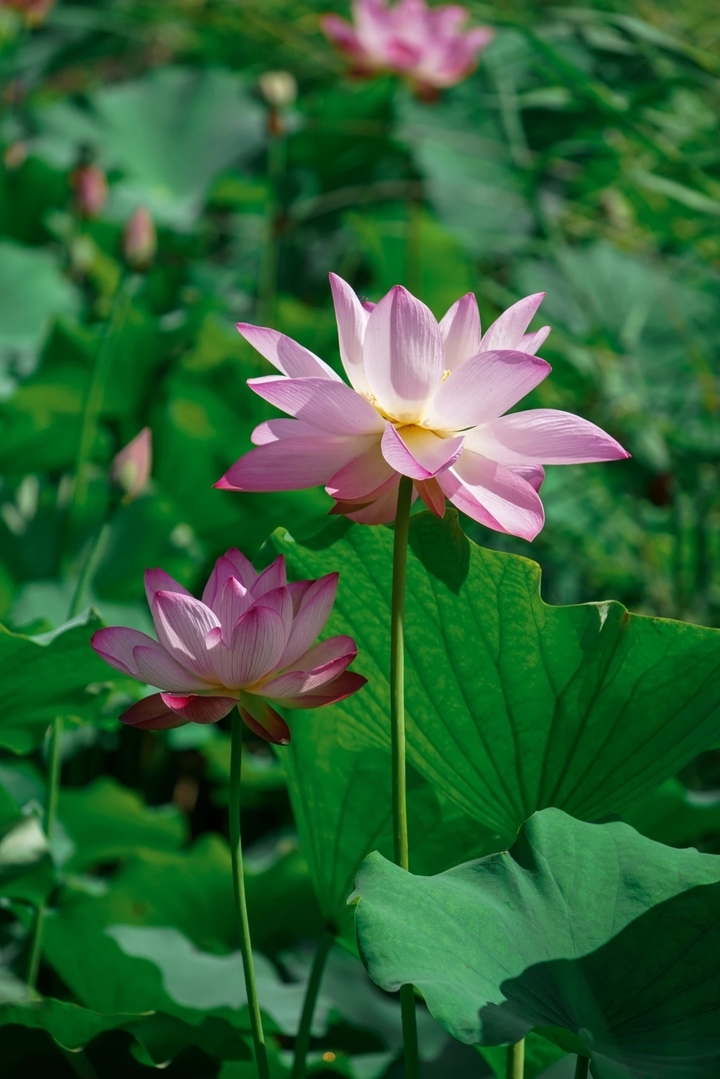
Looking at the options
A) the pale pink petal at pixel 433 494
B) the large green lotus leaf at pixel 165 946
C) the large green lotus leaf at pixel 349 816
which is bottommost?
the large green lotus leaf at pixel 165 946

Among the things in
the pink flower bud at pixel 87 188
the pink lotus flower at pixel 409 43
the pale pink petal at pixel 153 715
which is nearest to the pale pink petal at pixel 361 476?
the pale pink petal at pixel 153 715

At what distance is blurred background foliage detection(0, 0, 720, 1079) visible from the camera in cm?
72

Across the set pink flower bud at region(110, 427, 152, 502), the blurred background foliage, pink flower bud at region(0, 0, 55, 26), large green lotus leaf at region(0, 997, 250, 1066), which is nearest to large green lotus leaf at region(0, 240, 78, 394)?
the blurred background foliage

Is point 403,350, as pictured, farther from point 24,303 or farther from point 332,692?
point 24,303

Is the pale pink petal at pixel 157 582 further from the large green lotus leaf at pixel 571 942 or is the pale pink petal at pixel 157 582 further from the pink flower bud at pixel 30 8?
the pink flower bud at pixel 30 8

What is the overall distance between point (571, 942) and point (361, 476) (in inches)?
7.7

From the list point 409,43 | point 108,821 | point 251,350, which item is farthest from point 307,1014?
point 409,43

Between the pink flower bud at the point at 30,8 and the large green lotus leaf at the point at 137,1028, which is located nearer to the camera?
the large green lotus leaf at the point at 137,1028

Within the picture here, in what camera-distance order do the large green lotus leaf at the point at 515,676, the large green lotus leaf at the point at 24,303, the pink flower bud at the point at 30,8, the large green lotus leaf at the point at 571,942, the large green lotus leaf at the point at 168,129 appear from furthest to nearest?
the large green lotus leaf at the point at 168,129 → the pink flower bud at the point at 30,8 → the large green lotus leaf at the point at 24,303 → the large green lotus leaf at the point at 515,676 → the large green lotus leaf at the point at 571,942

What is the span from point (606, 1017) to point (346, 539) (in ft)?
0.74

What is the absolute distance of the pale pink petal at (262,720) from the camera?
399 mm

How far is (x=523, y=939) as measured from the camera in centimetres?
40

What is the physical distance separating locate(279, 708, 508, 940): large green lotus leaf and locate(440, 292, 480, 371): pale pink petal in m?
0.20

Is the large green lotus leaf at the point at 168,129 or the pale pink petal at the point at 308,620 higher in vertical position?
the pale pink petal at the point at 308,620
